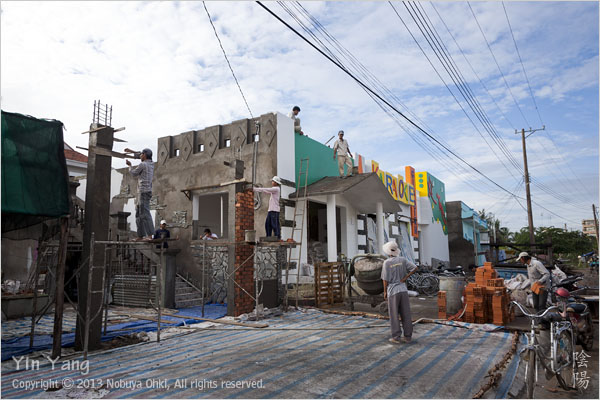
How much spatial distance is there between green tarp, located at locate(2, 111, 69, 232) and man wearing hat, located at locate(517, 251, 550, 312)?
30.0 feet

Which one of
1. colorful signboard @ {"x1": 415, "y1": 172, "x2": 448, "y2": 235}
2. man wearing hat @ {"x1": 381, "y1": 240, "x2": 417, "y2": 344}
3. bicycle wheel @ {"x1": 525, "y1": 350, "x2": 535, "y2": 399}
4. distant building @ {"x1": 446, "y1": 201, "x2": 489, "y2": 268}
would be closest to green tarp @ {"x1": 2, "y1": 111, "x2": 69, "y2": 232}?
man wearing hat @ {"x1": 381, "y1": 240, "x2": 417, "y2": 344}

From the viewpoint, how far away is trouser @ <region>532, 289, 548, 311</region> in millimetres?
8320

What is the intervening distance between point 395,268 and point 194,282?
383 inches

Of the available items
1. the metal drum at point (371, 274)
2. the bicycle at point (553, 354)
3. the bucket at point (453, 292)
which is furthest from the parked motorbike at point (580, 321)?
the metal drum at point (371, 274)

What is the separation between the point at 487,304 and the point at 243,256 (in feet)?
19.7

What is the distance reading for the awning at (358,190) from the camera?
13.8 meters

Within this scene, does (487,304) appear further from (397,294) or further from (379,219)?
(379,219)

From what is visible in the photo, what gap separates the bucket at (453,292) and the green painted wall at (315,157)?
7068 millimetres

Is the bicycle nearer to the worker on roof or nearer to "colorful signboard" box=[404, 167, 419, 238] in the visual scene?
the worker on roof

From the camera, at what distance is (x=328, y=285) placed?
11.5 metres

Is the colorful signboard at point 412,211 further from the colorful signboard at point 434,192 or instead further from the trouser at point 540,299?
the trouser at point 540,299

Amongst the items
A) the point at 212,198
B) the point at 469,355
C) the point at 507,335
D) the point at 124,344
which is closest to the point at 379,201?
the point at 212,198

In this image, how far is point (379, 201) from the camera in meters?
16.7

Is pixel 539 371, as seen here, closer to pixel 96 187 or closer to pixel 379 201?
pixel 96 187
